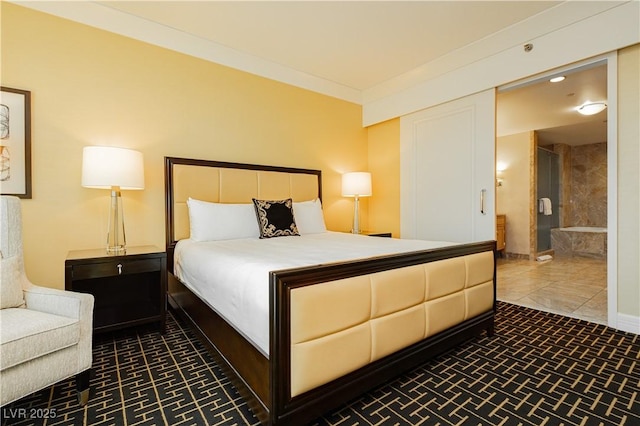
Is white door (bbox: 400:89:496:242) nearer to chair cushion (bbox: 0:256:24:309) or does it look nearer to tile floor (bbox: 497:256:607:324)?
tile floor (bbox: 497:256:607:324)

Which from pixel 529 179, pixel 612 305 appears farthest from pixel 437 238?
pixel 529 179

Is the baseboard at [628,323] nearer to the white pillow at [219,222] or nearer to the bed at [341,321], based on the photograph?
the bed at [341,321]

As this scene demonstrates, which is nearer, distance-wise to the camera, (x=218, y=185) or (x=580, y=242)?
(x=218, y=185)

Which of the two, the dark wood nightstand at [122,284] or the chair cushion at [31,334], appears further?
the dark wood nightstand at [122,284]

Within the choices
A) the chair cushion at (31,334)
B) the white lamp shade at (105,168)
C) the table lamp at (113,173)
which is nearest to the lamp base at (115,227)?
the table lamp at (113,173)

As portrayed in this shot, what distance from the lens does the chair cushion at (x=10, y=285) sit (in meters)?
1.57

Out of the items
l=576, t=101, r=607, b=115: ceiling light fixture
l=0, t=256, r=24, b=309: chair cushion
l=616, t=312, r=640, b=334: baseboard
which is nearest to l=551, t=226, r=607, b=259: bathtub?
l=576, t=101, r=607, b=115: ceiling light fixture

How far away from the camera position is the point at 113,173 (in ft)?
7.82

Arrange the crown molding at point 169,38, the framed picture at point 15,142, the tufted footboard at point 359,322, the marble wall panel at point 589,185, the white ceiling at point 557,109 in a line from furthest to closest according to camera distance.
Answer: the marble wall panel at point 589,185, the white ceiling at point 557,109, the crown molding at point 169,38, the framed picture at point 15,142, the tufted footboard at point 359,322

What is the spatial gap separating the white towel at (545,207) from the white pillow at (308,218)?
5.39 metres

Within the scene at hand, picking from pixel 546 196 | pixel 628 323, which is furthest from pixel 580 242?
pixel 628 323

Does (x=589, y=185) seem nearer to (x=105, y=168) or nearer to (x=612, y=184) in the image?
(x=612, y=184)

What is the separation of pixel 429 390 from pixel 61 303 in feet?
6.60

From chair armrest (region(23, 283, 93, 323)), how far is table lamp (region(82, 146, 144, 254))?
783 millimetres
